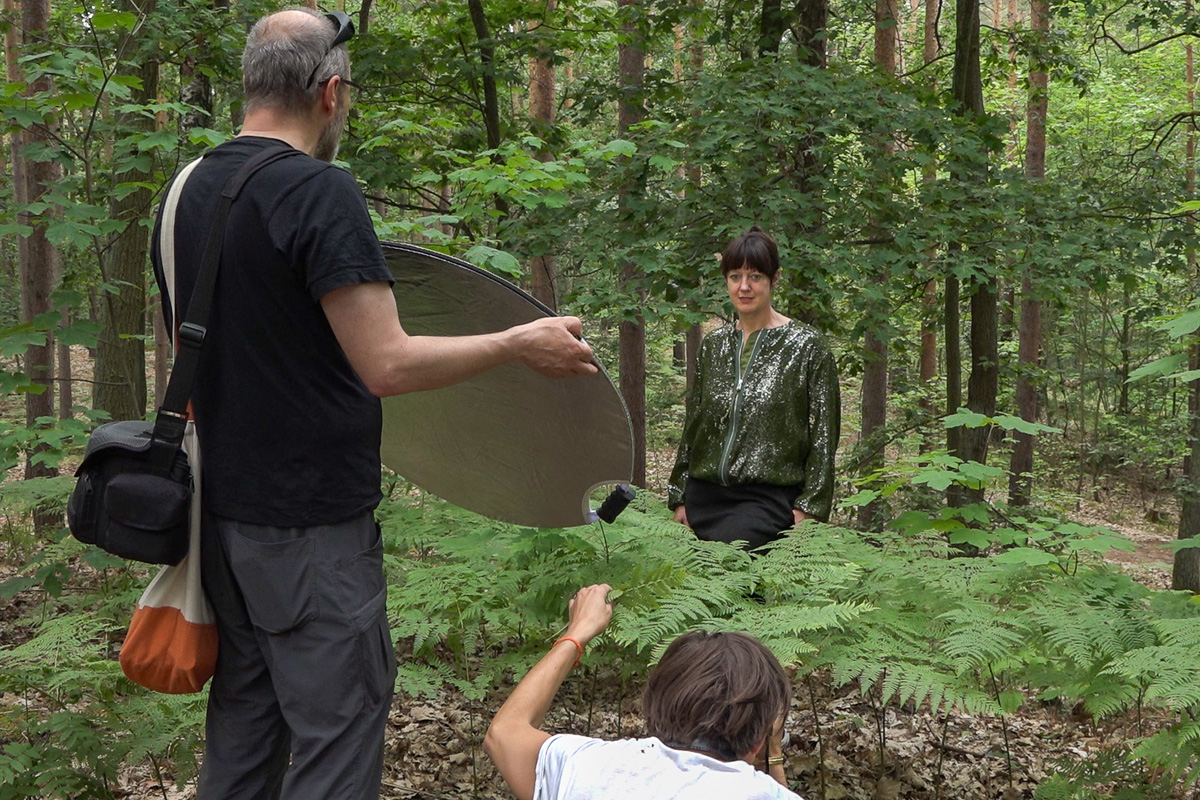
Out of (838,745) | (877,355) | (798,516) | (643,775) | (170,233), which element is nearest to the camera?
(643,775)

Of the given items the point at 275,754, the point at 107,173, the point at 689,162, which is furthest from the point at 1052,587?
the point at 107,173

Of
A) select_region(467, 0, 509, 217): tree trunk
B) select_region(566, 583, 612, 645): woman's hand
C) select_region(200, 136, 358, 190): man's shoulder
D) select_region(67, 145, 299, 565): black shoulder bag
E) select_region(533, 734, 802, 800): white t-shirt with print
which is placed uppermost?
select_region(467, 0, 509, 217): tree trunk

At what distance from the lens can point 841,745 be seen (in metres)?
4.13

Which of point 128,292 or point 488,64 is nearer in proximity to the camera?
point 128,292

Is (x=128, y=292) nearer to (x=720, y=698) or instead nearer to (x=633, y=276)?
(x=633, y=276)

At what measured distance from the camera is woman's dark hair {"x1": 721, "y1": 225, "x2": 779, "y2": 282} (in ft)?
12.6

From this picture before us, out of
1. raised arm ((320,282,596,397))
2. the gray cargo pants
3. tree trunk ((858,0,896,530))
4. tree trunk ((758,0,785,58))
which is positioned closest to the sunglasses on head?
raised arm ((320,282,596,397))

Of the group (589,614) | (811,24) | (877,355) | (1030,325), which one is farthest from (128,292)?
(1030,325)

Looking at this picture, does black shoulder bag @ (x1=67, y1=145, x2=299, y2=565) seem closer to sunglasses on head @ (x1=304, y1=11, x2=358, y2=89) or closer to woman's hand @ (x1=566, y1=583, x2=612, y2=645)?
sunglasses on head @ (x1=304, y1=11, x2=358, y2=89)

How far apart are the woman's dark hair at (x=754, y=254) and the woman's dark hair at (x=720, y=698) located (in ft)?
8.04

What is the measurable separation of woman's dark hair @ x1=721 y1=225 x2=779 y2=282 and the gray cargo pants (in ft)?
7.47

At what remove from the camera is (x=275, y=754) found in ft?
6.86

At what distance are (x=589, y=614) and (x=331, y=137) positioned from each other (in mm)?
1198

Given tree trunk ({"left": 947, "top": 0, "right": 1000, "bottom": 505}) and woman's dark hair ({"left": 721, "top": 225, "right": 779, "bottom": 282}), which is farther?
tree trunk ({"left": 947, "top": 0, "right": 1000, "bottom": 505})
